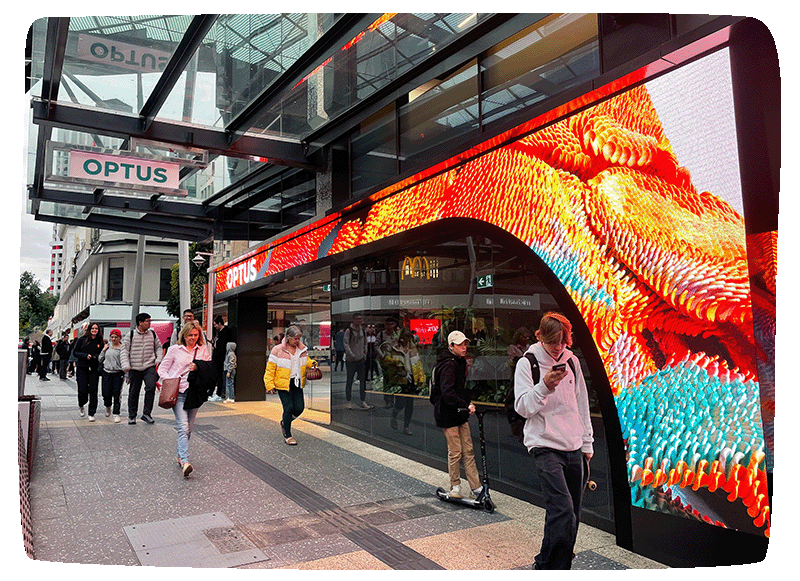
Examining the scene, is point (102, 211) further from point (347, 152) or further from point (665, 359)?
point (665, 359)

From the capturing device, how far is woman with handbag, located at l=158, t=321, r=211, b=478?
629 centimetres

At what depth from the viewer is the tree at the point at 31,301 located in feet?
14.8

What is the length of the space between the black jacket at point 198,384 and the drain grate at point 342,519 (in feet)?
2.90

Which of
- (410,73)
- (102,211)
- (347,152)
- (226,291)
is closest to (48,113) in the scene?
(347,152)

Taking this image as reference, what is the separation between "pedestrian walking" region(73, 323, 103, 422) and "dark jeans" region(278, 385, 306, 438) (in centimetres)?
414

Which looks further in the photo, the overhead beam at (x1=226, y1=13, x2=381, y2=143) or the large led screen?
the overhead beam at (x1=226, y1=13, x2=381, y2=143)

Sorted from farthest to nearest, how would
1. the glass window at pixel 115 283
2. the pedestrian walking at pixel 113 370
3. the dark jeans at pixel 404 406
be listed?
1. the glass window at pixel 115 283
2. the pedestrian walking at pixel 113 370
3. the dark jeans at pixel 404 406

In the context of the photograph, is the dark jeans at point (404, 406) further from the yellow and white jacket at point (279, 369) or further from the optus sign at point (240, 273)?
the optus sign at point (240, 273)

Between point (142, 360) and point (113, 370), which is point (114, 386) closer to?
point (113, 370)

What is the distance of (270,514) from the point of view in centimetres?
465

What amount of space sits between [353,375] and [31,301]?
175 inches

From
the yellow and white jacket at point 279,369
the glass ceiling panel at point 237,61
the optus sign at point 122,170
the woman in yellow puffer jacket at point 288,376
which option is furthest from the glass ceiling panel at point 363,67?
the yellow and white jacket at point 279,369

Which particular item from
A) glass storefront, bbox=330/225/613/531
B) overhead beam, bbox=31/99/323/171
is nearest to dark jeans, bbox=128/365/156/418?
glass storefront, bbox=330/225/613/531

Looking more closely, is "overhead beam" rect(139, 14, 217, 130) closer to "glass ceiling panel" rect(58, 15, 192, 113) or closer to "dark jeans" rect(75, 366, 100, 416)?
"glass ceiling panel" rect(58, 15, 192, 113)
